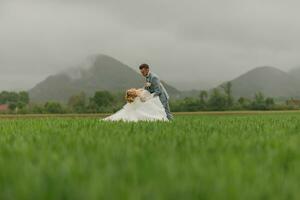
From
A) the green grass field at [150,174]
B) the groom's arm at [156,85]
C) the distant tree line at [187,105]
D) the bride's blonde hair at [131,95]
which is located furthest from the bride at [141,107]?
Result: the distant tree line at [187,105]

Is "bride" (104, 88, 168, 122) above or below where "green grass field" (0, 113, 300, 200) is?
above

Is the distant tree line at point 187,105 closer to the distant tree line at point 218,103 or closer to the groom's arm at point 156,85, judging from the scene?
the distant tree line at point 218,103

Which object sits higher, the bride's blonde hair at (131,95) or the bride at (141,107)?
the bride's blonde hair at (131,95)

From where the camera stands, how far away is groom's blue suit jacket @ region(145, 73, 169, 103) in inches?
653

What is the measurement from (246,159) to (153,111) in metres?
11.8

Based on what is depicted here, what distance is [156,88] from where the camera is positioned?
1688cm

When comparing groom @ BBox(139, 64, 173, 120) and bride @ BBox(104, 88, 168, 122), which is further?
bride @ BBox(104, 88, 168, 122)

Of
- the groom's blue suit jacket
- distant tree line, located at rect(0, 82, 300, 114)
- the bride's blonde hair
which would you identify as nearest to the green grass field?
the groom's blue suit jacket

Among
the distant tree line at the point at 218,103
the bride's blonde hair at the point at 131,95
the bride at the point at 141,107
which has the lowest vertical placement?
the bride at the point at 141,107

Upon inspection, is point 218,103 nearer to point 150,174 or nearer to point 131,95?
point 131,95

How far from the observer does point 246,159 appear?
201 inches

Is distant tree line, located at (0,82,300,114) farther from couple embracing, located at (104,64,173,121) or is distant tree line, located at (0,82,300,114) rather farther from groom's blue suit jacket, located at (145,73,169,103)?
couple embracing, located at (104,64,173,121)

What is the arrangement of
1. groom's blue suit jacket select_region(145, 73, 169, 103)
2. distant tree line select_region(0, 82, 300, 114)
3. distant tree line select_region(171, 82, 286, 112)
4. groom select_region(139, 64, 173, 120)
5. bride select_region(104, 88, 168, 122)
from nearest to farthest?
groom select_region(139, 64, 173, 120) → groom's blue suit jacket select_region(145, 73, 169, 103) → bride select_region(104, 88, 168, 122) → distant tree line select_region(171, 82, 286, 112) → distant tree line select_region(0, 82, 300, 114)

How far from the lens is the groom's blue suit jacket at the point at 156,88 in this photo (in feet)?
54.4
